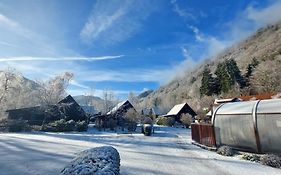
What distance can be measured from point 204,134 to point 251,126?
625 cm

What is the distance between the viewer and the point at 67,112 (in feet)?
163

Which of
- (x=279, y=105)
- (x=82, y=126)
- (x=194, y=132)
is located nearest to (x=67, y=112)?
(x=82, y=126)

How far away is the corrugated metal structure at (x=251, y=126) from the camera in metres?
15.1

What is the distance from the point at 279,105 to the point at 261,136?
2.13 metres

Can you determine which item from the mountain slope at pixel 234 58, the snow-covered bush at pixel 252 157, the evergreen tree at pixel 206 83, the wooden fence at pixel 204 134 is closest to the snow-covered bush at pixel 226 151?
the snow-covered bush at pixel 252 157

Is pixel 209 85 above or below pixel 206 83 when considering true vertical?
below

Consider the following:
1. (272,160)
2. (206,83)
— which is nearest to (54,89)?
(206,83)

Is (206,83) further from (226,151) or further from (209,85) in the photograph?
(226,151)

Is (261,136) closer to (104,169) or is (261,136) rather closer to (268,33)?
(104,169)

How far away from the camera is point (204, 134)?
22.4 metres

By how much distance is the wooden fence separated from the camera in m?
20.6

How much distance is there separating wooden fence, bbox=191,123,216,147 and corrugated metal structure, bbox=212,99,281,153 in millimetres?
525

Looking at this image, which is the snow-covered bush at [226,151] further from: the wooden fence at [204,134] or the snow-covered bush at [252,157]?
the wooden fence at [204,134]

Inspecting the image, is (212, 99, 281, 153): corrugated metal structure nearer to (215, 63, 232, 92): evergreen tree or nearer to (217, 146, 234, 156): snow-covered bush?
(217, 146, 234, 156): snow-covered bush
